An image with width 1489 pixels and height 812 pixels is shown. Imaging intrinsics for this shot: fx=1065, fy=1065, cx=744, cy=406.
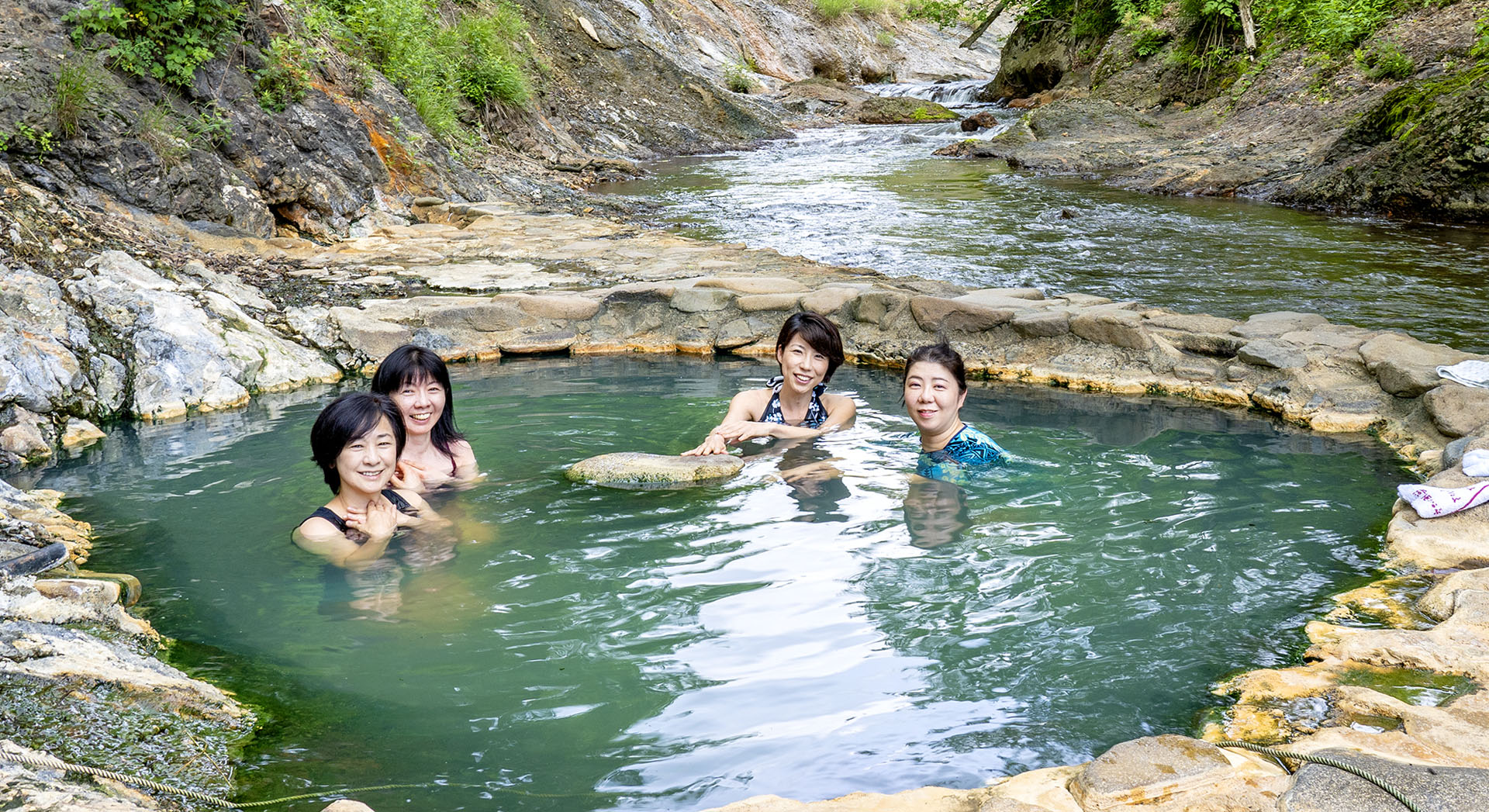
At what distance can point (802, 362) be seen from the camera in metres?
5.08

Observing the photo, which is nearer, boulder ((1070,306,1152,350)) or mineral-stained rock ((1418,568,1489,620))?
mineral-stained rock ((1418,568,1489,620))

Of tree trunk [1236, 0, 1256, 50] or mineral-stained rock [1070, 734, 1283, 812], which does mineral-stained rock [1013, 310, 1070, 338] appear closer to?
mineral-stained rock [1070, 734, 1283, 812]

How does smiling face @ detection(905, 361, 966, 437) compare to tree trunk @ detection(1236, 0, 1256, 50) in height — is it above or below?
below

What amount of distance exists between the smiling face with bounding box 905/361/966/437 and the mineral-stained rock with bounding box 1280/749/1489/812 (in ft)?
8.21

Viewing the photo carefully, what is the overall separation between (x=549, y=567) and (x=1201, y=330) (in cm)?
425

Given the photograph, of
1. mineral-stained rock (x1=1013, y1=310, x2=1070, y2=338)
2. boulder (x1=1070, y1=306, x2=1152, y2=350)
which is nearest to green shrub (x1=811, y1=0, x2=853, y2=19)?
mineral-stained rock (x1=1013, y1=310, x2=1070, y2=338)

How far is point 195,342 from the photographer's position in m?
6.31

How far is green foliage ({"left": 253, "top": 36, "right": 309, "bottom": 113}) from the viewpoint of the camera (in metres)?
9.54

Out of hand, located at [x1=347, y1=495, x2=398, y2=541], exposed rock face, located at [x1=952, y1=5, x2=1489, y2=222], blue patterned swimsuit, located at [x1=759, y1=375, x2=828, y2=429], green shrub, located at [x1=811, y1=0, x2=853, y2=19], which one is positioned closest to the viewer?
hand, located at [x1=347, y1=495, x2=398, y2=541]

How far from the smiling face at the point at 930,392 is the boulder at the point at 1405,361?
7.73ft

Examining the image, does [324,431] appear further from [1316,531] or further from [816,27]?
[816,27]

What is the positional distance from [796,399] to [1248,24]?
15.2 m

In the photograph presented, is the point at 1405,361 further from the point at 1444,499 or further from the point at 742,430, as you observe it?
the point at 742,430

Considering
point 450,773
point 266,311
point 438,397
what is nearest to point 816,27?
point 266,311
